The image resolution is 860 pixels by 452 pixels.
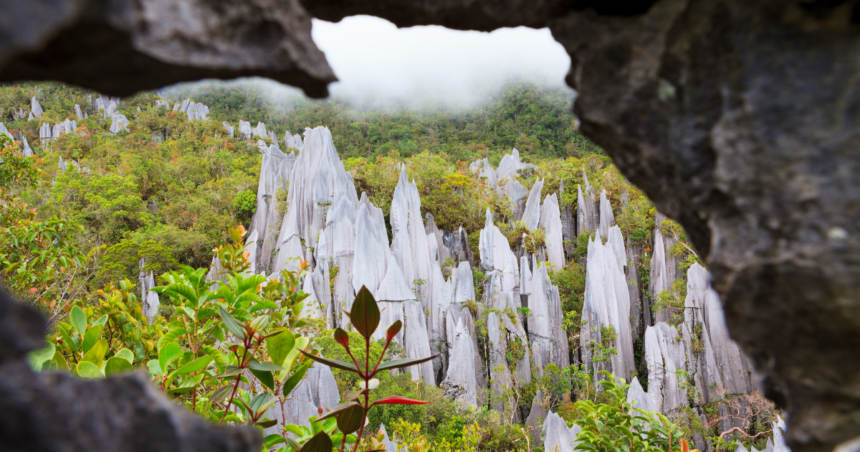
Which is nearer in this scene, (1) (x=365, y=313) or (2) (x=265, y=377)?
(1) (x=365, y=313)

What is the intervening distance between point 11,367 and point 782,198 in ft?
4.03

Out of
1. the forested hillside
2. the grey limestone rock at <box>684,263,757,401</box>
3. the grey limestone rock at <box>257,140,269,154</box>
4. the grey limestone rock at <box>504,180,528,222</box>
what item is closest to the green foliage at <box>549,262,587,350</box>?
the forested hillside

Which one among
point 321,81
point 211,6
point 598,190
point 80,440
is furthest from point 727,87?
point 598,190

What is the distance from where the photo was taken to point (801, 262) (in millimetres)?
730

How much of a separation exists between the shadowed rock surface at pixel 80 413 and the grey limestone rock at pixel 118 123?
34912mm

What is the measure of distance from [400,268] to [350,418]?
41.4ft

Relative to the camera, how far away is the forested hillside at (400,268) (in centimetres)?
323

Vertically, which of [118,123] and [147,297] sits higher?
[118,123]

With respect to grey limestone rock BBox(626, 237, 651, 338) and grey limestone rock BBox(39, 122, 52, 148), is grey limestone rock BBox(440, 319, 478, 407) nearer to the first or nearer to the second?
grey limestone rock BBox(626, 237, 651, 338)

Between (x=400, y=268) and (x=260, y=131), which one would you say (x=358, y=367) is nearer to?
(x=400, y=268)

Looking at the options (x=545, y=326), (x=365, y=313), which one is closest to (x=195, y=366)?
(x=365, y=313)

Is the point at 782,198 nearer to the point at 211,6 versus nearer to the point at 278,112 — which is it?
the point at 211,6

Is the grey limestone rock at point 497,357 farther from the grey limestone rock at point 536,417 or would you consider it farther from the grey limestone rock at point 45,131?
the grey limestone rock at point 45,131

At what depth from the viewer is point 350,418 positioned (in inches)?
56.4
